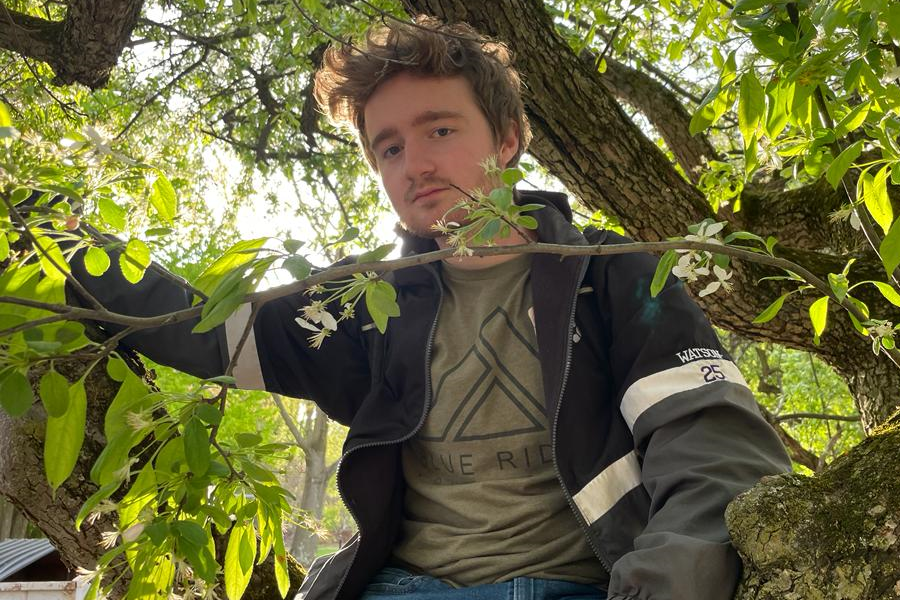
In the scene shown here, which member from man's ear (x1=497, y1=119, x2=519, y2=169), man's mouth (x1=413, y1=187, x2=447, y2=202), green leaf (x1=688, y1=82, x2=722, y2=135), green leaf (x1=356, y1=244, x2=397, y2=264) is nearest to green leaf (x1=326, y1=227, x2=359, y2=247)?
green leaf (x1=356, y1=244, x2=397, y2=264)

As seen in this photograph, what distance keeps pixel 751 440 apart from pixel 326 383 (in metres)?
1.03

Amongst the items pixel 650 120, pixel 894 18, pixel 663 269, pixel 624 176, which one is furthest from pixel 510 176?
pixel 650 120

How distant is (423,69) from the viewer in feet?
7.04

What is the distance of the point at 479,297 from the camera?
2047mm

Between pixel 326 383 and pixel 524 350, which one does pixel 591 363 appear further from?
pixel 326 383

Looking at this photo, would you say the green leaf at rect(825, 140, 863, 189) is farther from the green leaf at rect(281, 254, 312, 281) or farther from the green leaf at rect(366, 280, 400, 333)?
the green leaf at rect(281, 254, 312, 281)

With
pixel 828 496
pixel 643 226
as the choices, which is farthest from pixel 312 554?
pixel 828 496

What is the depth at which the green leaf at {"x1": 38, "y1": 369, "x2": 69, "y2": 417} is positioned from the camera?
1071 mm

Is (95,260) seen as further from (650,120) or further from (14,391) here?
(650,120)

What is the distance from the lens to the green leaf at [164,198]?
1.22 m

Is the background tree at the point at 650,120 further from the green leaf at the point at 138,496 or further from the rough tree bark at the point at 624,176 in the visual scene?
the green leaf at the point at 138,496

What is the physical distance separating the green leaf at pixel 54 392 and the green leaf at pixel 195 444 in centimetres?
16

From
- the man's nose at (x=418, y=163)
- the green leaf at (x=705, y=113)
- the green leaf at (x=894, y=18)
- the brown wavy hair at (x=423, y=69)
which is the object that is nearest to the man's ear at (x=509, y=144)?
the brown wavy hair at (x=423, y=69)

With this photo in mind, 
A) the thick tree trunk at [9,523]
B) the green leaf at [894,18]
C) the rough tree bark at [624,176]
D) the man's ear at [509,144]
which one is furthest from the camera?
the thick tree trunk at [9,523]
